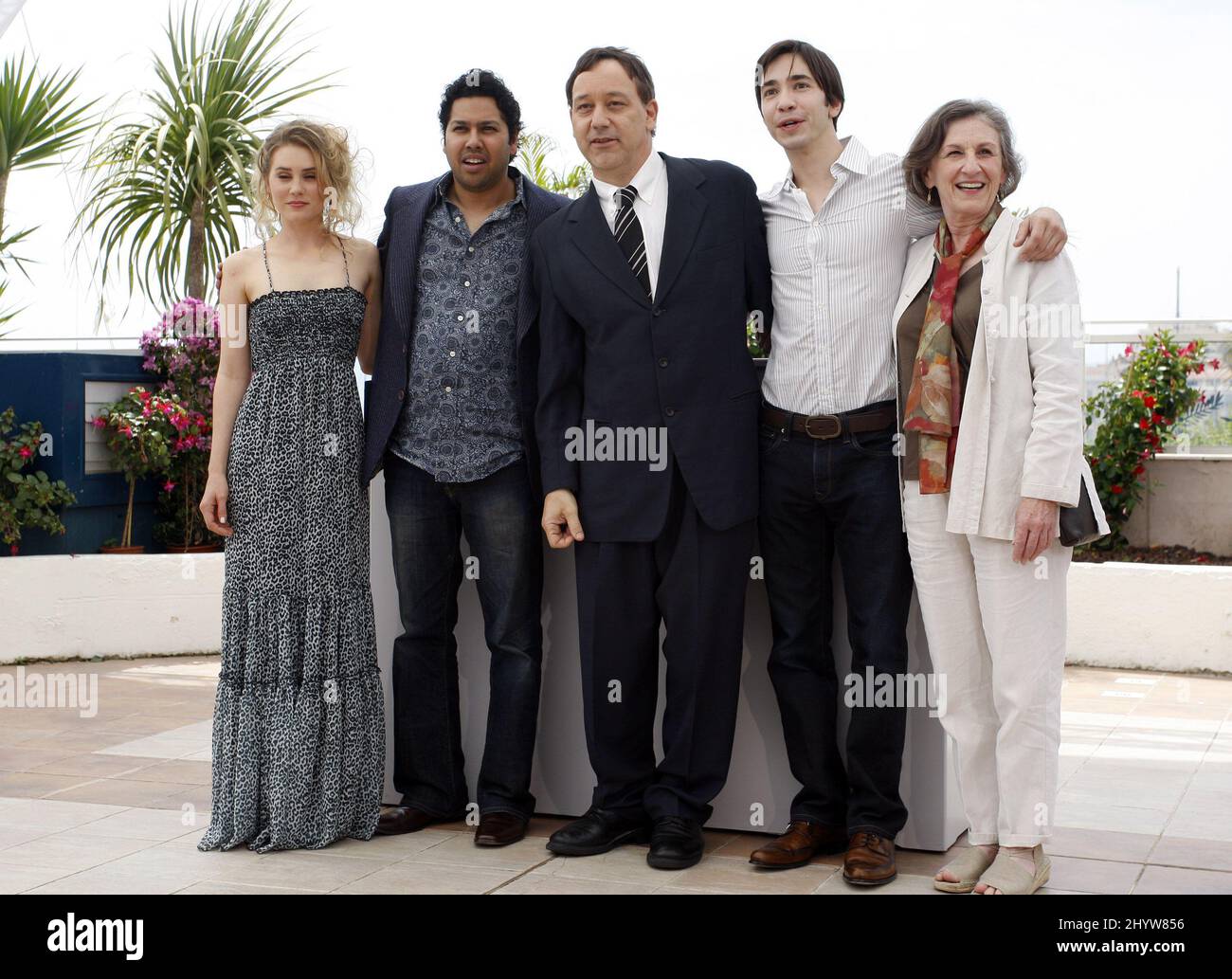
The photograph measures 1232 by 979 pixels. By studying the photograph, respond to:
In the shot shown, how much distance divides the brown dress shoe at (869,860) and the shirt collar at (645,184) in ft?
5.12

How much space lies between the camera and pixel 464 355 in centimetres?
329

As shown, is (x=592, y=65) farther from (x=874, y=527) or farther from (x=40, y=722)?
(x=40, y=722)

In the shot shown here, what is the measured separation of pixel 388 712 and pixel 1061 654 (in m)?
1.80

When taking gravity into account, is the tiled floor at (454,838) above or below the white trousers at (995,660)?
below

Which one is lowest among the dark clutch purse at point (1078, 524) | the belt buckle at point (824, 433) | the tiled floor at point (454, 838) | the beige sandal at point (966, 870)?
the tiled floor at point (454, 838)

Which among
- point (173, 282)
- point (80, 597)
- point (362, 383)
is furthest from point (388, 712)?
point (173, 282)

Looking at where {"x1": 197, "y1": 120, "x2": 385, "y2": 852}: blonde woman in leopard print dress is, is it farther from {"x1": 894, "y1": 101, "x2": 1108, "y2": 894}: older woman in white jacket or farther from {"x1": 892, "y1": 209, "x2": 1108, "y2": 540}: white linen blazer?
{"x1": 892, "y1": 209, "x2": 1108, "y2": 540}: white linen blazer

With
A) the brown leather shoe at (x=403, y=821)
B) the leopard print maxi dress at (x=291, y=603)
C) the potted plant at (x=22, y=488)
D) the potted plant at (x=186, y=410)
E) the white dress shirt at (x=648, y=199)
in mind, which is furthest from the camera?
the potted plant at (x=186, y=410)

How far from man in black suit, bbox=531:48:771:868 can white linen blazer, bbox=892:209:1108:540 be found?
53 centimetres

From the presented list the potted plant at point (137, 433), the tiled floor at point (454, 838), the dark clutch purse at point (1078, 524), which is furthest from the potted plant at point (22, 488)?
the dark clutch purse at point (1078, 524)

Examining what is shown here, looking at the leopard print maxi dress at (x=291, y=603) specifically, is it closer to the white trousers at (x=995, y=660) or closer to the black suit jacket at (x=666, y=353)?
the black suit jacket at (x=666, y=353)

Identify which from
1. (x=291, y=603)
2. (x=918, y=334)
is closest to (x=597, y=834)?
(x=291, y=603)

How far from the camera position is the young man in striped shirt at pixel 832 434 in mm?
2992

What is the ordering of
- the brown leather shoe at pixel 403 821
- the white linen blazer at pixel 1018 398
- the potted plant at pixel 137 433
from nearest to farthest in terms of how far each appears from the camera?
the white linen blazer at pixel 1018 398 < the brown leather shoe at pixel 403 821 < the potted plant at pixel 137 433
